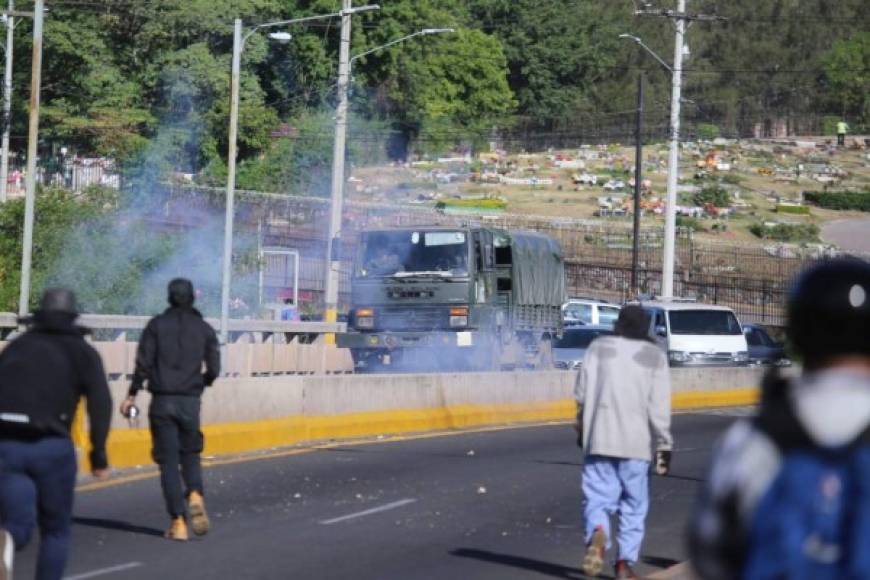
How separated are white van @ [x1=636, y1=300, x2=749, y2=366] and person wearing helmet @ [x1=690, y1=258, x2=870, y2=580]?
101ft

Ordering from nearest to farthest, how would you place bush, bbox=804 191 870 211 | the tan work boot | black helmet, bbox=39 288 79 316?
1. black helmet, bbox=39 288 79 316
2. the tan work boot
3. bush, bbox=804 191 870 211

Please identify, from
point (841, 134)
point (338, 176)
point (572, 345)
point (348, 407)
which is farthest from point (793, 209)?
point (348, 407)

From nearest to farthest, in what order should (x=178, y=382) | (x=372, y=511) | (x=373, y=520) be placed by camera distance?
(x=178, y=382), (x=373, y=520), (x=372, y=511)

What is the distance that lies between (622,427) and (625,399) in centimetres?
17

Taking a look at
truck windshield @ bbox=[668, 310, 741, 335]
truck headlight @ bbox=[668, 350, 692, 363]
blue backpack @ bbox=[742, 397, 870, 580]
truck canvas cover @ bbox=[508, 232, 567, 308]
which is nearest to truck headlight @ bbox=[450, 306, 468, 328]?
truck canvas cover @ bbox=[508, 232, 567, 308]

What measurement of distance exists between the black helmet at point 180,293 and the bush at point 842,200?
267 ft

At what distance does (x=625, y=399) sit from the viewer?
10.1 metres

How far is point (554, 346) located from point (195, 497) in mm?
24908

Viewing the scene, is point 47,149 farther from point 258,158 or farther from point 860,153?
point 860,153

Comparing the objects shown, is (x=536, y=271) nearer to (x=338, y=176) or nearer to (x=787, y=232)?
(x=338, y=176)

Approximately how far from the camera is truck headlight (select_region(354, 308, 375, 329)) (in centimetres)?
3272

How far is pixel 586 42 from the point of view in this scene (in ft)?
416

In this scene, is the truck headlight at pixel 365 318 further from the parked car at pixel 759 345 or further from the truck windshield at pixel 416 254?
the parked car at pixel 759 345

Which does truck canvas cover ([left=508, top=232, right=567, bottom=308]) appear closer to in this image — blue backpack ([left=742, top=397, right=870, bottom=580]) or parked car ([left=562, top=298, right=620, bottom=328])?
parked car ([left=562, top=298, right=620, bottom=328])
